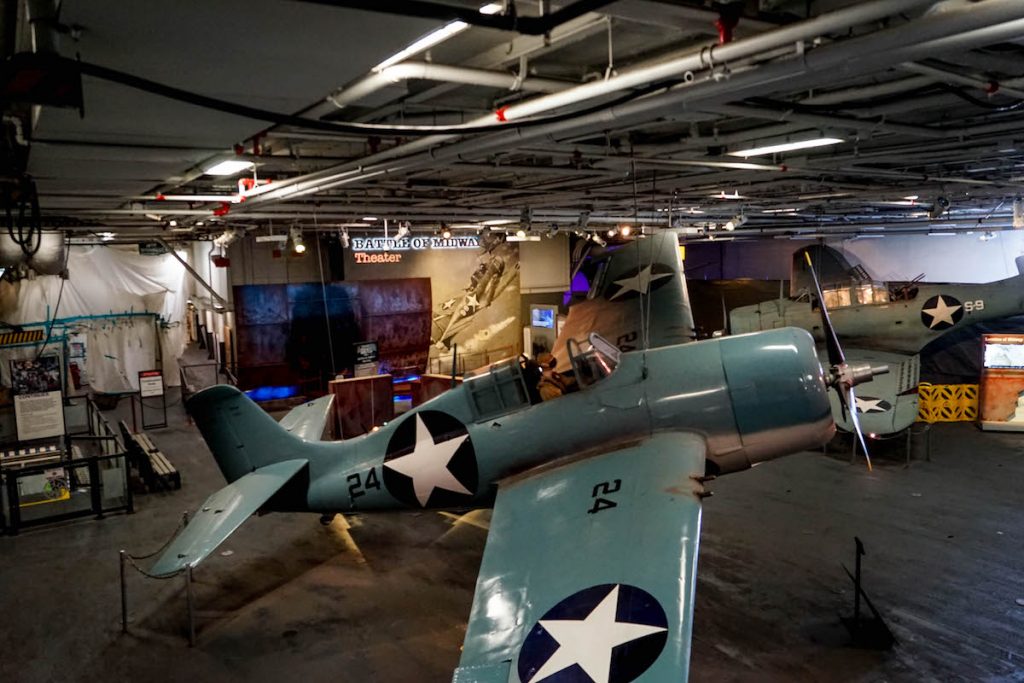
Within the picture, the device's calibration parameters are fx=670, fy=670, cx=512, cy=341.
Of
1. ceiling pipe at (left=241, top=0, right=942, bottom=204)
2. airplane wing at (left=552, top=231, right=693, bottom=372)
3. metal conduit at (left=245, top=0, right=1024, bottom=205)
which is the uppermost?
ceiling pipe at (left=241, top=0, right=942, bottom=204)

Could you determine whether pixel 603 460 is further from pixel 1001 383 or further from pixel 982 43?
pixel 1001 383

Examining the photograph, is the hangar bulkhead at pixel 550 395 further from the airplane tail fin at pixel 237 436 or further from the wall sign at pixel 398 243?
the wall sign at pixel 398 243

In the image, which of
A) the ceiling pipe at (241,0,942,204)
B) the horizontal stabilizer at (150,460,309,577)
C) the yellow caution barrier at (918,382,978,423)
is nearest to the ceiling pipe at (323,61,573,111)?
the ceiling pipe at (241,0,942,204)

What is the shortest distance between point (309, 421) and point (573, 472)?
4.09 m

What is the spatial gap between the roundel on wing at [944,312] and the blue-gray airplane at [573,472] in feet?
23.4

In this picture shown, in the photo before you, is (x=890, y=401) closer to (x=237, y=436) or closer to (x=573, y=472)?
(x=573, y=472)

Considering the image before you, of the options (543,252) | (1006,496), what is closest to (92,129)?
(1006,496)

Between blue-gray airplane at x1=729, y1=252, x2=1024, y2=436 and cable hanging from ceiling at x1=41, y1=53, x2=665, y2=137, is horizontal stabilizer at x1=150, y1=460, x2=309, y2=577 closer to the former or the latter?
cable hanging from ceiling at x1=41, y1=53, x2=665, y2=137

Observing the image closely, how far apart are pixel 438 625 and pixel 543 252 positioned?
15275 millimetres

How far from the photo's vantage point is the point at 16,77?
6.02 feet

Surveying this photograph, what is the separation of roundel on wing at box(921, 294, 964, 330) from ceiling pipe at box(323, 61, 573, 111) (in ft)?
37.1

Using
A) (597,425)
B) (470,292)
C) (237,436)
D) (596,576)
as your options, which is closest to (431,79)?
(596,576)

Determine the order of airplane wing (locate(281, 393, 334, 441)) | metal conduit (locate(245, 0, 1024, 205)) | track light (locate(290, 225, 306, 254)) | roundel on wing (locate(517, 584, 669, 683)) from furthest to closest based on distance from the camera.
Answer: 1. track light (locate(290, 225, 306, 254))
2. airplane wing (locate(281, 393, 334, 441))
3. roundel on wing (locate(517, 584, 669, 683))
4. metal conduit (locate(245, 0, 1024, 205))

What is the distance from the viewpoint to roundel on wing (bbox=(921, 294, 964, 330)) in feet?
39.9
